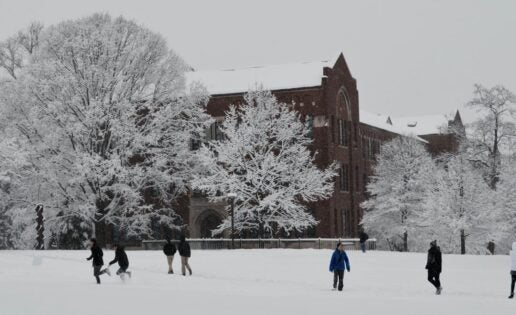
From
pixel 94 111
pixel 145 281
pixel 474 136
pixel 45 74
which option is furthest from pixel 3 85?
pixel 474 136

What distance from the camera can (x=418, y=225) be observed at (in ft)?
230

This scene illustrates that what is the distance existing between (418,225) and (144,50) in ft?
92.9

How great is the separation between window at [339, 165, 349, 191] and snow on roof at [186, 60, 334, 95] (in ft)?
26.9

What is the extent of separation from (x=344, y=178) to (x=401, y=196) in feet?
17.0

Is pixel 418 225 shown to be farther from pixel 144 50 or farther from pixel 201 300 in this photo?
pixel 201 300

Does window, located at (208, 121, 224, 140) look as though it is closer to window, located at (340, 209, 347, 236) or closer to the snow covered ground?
window, located at (340, 209, 347, 236)

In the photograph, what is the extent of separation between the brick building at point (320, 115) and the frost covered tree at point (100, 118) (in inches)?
488

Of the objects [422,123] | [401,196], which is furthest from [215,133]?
[422,123]

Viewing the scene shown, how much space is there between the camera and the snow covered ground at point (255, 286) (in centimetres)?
2208

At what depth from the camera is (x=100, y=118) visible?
50.8 m

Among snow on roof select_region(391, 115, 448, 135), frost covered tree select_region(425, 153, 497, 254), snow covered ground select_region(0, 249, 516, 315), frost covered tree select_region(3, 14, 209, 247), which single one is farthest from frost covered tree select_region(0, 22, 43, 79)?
snow on roof select_region(391, 115, 448, 135)

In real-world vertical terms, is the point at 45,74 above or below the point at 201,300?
above

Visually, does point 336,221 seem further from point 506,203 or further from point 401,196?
point 506,203

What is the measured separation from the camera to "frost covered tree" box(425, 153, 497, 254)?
62938 millimetres
